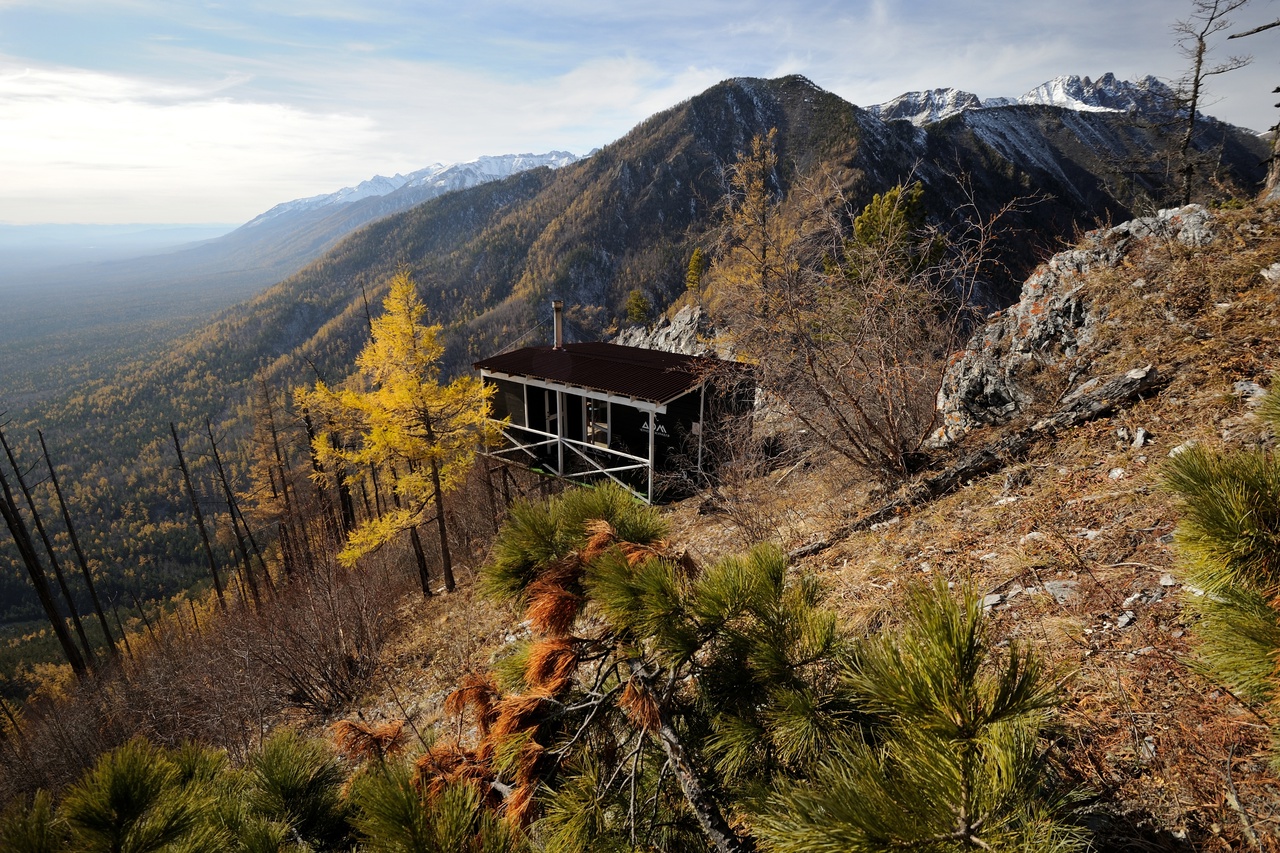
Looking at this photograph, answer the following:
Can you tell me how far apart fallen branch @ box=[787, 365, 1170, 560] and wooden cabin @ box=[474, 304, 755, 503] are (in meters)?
8.50

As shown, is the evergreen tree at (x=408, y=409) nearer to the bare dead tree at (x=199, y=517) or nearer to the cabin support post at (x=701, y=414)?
the cabin support post at (x=701, y=414)

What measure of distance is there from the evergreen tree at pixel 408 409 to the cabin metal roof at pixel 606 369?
3.01 m

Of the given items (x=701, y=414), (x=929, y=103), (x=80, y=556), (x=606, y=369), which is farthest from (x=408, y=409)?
(x=929, y=103)

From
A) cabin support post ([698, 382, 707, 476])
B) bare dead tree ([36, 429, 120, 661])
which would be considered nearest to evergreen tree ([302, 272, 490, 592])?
cabin support post ([698, 382, 707, 476])

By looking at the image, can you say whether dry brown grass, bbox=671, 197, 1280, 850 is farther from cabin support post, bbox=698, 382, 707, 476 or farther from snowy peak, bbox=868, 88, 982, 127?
snowy peak, bbox=868, 88, 982, 127

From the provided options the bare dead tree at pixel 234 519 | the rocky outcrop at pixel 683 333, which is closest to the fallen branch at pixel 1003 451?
the bare dead tree at pixel 234 519

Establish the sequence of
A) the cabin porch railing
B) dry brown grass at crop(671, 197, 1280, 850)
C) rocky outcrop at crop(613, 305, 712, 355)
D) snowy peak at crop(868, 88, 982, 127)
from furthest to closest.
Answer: snowy peak at crop(868, 88, 982, 127), rocky outcrop at crop(613, 305, 712, 355), the cabin porch railing, dry brown grass at crop(671, 197, 1280, 850)

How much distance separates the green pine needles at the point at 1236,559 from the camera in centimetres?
134

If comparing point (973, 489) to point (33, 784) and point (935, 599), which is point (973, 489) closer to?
point (935, 599)

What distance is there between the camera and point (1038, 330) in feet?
23.2

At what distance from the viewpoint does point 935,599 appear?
1.20 m

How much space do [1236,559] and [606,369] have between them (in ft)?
50.3

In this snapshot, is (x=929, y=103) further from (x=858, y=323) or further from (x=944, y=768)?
(x=944, y=768)

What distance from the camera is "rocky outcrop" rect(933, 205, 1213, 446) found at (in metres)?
6.83
